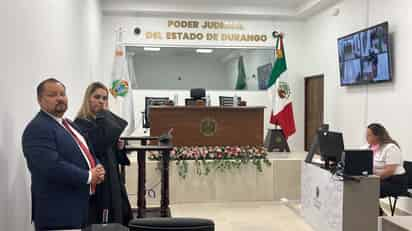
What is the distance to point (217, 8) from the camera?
8.54 m

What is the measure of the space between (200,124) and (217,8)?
A: 11.1ft

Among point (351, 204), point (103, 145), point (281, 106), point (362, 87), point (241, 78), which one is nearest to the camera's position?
point (103, 145)

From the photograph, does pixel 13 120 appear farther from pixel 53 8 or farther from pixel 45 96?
pixel 53 8

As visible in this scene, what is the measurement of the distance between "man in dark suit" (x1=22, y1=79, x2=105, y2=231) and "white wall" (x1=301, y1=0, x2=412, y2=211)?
441cm

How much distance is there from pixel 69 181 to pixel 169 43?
687cm

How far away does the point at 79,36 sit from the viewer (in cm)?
558

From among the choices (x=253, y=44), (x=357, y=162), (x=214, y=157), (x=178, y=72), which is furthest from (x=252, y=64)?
(x=357, y=162)

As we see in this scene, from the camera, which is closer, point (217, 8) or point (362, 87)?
point (362, 87)

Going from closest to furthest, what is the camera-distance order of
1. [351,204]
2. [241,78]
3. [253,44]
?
[351,204] → [253,44] → [241,78]

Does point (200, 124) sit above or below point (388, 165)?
above

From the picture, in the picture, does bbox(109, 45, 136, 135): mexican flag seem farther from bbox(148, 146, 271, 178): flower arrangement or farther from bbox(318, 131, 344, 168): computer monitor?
bbox(318, 131, 344, 168): computer monitor

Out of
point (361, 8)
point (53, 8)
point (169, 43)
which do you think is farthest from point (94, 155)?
point (169, 43)

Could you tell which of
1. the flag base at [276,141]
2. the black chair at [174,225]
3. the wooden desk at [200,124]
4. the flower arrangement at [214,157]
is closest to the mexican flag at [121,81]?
the wooden desk at [200,124]

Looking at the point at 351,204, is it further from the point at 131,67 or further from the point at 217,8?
the point at 131,67
